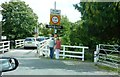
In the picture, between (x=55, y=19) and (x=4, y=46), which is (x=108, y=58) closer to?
(x=55, y=19)

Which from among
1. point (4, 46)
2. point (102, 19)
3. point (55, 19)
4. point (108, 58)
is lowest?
point (108, 58)

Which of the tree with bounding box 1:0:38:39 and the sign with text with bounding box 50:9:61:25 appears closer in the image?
the sign with text with bounding box 50:9:61:25

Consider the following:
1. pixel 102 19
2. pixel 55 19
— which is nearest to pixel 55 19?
pixel 55 19

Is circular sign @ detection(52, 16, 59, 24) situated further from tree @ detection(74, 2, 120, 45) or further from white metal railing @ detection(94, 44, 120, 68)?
white metal railing @ detection(94, 44, 120, 68)

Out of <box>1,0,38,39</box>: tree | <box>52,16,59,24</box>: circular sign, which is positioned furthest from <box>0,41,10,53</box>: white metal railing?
<box>1,0,38,39</box>: tree

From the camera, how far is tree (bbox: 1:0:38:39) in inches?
2186

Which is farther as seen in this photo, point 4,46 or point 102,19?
point 4,46

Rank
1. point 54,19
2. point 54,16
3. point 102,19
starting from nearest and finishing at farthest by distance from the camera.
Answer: point 102,19, point 54,16, point 54,19

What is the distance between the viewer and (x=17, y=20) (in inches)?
2233

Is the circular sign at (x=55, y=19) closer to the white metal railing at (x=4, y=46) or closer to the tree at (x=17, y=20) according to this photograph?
the white metal railing at (x=4, y=46)

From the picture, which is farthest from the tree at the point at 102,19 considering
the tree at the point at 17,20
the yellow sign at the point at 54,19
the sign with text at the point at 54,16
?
the tree at the point at 17,20

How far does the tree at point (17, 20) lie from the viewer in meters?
55.5

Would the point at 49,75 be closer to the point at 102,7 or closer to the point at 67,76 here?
the point at 67,76

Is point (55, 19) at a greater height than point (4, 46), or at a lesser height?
greater
